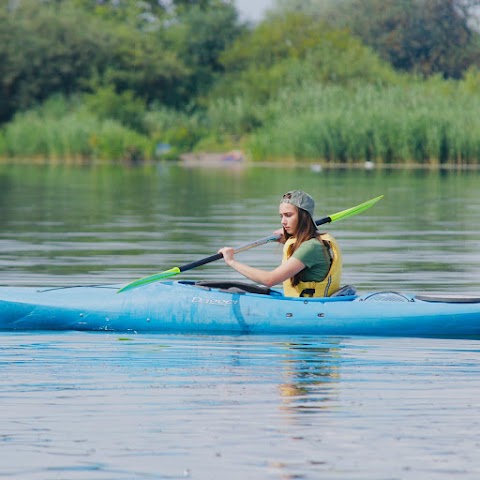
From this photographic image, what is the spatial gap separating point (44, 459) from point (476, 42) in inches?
2453

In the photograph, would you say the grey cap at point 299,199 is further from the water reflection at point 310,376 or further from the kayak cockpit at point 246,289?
the water reflection at point 310,376

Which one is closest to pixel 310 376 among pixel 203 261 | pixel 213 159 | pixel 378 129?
pixel 203 261

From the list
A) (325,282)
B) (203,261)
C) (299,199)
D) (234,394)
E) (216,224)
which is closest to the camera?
(234,394)

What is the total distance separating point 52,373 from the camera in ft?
28.5

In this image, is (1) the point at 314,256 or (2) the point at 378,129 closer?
(1) the point at 314,256

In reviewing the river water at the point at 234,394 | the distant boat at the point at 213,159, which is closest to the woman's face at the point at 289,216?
the river water at the point at 234,394

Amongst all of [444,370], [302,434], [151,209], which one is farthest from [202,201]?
[302,434]

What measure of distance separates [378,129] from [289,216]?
93.7 feet

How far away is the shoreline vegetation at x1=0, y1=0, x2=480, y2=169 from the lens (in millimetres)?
38969

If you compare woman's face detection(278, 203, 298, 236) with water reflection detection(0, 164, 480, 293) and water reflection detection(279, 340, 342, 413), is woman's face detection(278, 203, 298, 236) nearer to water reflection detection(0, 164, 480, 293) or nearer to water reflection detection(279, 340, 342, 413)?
water reflection detection(279, 340, 342, 413)

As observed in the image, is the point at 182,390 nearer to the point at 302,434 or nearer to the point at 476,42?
the point at 302,434

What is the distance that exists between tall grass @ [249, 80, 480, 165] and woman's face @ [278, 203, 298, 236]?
91.3 ft

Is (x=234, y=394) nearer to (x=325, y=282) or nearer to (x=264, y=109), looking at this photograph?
(x=325, y=282)

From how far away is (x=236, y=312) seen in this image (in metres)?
10.5
